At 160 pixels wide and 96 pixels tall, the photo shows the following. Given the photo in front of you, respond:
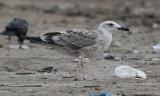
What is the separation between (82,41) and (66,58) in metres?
2.75

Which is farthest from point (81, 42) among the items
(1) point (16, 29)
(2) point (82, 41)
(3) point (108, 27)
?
(1) point (16, 29)

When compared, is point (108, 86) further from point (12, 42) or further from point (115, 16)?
point (115, 16)

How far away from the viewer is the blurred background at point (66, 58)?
33.7ft

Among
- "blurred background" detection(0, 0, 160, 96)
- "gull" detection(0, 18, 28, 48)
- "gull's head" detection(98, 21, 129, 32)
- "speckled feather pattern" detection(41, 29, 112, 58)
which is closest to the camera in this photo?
"blurred background" detection(0, 0, 160, 96)

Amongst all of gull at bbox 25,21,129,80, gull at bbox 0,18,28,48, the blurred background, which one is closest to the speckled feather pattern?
gull at bbox 25,21,129,80

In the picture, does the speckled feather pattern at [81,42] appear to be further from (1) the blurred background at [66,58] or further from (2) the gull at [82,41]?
(1) the blurred background at [66,58]

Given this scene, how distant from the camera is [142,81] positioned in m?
11.0

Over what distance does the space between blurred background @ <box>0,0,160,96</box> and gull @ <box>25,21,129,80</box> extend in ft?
1.42

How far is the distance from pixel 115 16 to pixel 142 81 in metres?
15.0

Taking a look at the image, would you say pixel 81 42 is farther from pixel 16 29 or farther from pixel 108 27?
pixel 16 29

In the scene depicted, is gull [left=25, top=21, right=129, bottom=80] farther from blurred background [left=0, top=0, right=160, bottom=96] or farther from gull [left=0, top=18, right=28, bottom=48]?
gull [left=0, top=18, right=28, bottom=48]

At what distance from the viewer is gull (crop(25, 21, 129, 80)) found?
1156cm

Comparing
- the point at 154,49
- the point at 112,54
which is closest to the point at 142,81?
the point at 112,54

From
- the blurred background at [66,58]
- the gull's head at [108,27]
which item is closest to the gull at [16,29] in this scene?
the blurred background at [66,58]
